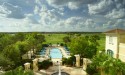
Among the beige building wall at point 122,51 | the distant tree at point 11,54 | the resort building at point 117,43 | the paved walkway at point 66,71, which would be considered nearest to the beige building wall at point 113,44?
the resort building at point 117,43

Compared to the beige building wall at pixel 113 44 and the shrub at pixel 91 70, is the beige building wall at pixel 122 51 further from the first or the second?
the shrub at pixel 91 70

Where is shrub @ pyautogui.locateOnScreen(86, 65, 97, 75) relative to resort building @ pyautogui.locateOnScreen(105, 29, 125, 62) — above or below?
below

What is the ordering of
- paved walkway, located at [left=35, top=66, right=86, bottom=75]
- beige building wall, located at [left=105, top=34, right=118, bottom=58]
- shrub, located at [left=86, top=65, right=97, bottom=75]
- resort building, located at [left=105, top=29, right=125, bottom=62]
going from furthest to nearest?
A: 1. paved walkway, located at [left=35, top=66, right=86, bottom=75]
2. beige building wall, located at [left=105, top=34, right=118, bottom=58]
3. resort building, located at [left=105, top=29, right=125, bottom=62]
4. shrub, located at [left=86, top=65, right=97, bottom=75]

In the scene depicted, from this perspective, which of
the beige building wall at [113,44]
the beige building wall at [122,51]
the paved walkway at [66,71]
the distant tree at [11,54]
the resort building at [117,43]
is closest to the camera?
the beige building wall at [122,51]

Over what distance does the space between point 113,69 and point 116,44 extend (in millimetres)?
8933

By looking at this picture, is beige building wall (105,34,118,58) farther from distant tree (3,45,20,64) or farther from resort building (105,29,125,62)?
distant tree (3,45,20,64)

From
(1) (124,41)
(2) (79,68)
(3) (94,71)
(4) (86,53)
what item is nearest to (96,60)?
(3) (94,71)

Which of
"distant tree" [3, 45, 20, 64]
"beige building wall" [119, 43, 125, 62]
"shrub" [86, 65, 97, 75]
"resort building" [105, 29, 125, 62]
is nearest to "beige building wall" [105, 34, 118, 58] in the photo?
"resort building" [105, 29, 125, 62]

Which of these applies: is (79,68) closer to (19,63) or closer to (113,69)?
(19,63)

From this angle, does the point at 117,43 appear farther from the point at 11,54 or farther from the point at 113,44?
the point at 11,54

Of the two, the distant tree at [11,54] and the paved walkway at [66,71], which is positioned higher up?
the distant tree at [11,54]

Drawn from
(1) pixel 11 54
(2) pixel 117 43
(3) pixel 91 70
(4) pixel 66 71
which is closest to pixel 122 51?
(2) pixel 117 43

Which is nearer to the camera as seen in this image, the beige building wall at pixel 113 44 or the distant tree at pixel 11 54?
the beige building wall at pixel 113 44

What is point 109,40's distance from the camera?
27766 mm
